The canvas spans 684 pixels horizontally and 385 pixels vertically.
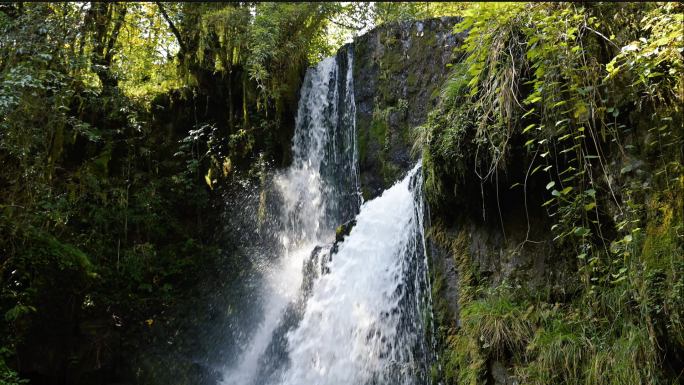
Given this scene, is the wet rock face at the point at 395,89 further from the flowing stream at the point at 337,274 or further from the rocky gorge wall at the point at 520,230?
the rocky gorge wall at the point at 520,230

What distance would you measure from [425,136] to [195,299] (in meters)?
5.82


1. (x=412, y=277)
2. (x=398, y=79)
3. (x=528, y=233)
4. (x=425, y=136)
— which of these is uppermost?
(x=398, y=79)

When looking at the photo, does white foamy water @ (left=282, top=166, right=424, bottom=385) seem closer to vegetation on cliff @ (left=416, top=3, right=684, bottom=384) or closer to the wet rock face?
vegetation on cliff @ (left=416, top=3, right=684, bottom=384)

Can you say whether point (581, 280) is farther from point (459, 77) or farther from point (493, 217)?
point (459, 77)

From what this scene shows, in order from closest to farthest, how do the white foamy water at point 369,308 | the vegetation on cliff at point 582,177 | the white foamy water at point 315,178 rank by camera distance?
the vegetation on cliff at point 582,177
the white foamy water at point 369,308
the white foamy water at point 315,178

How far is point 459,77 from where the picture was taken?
4520 mm

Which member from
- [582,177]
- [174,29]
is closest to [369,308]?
[582,177]

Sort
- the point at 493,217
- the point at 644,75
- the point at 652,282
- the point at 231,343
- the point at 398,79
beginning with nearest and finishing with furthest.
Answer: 1. the point at 652,282
2. the point at 644,75
3. the point at 493,217
4. the point at 231,343
5. the point at 398,79

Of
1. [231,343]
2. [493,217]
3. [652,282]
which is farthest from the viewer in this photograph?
[231,343]

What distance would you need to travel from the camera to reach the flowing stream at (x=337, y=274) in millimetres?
4980

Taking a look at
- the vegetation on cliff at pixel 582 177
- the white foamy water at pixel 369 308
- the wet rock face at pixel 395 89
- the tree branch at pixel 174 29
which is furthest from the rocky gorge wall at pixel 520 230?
the tree branch at pixel 174 29

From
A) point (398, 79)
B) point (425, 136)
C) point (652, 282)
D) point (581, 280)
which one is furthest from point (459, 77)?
point (398, 79)

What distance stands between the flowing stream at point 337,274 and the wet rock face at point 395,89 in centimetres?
32

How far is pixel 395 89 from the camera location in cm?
807
